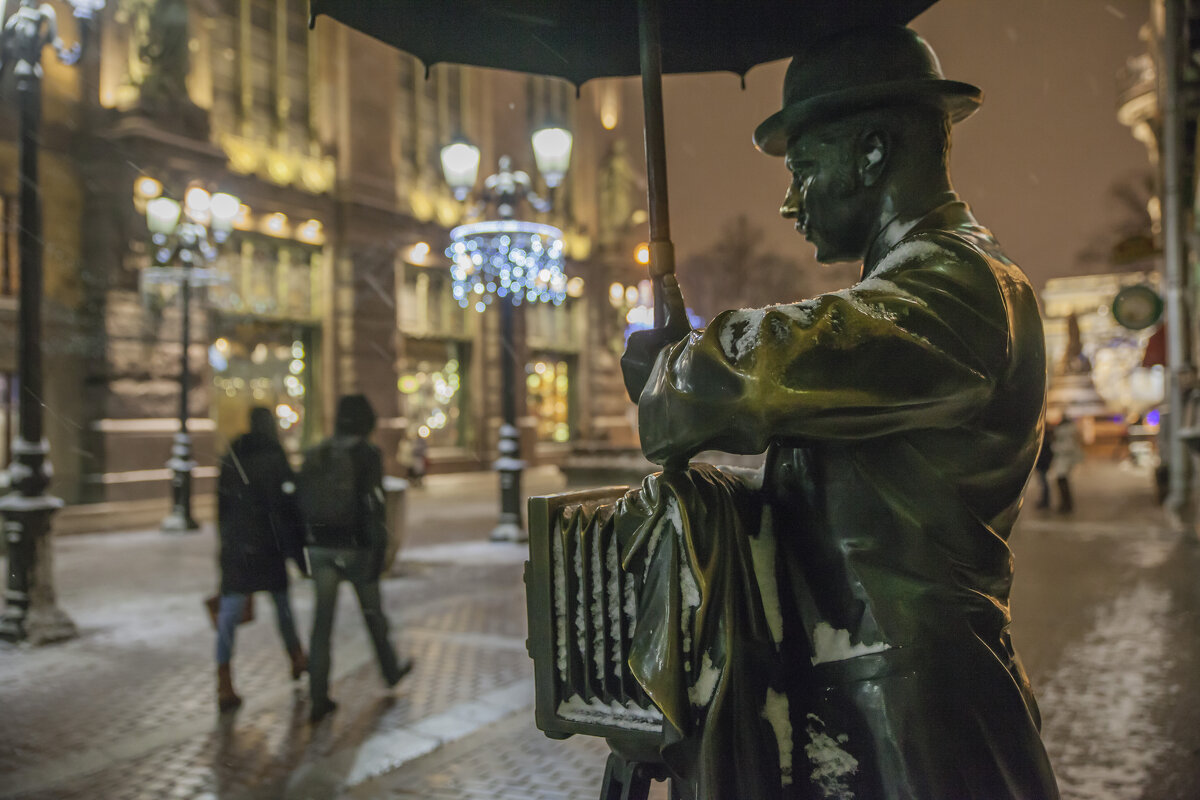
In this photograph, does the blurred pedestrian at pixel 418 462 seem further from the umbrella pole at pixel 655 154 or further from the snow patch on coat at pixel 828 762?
the snow patch on coat at pixel 828 762

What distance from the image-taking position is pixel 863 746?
162 centimetres

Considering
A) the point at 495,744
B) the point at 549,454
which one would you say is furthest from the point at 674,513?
the point at 549,454

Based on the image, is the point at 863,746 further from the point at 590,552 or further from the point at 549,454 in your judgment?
the point at 549,454

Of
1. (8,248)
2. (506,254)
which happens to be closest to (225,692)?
(506,254)

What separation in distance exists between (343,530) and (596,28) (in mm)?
4515

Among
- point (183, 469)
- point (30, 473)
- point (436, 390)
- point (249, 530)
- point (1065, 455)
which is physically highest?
point (436, 390)

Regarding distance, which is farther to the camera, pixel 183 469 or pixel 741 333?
pixel 183 469

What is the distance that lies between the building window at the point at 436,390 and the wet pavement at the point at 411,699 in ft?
51.6

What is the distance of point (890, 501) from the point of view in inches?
62.3

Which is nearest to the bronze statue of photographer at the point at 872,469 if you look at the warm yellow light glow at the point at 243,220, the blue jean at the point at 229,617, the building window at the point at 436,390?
the blue jean at the point at 229,617

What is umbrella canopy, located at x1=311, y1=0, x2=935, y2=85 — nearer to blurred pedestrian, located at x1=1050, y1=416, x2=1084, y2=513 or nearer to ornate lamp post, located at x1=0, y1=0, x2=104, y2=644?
ornate lamp post, located at x1=0, y1=0, x2=104, y2=644

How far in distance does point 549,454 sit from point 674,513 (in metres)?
29.6

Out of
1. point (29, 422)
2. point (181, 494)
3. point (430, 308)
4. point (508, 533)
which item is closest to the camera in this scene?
point (29, 422)

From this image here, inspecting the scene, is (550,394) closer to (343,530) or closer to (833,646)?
(343,530)
